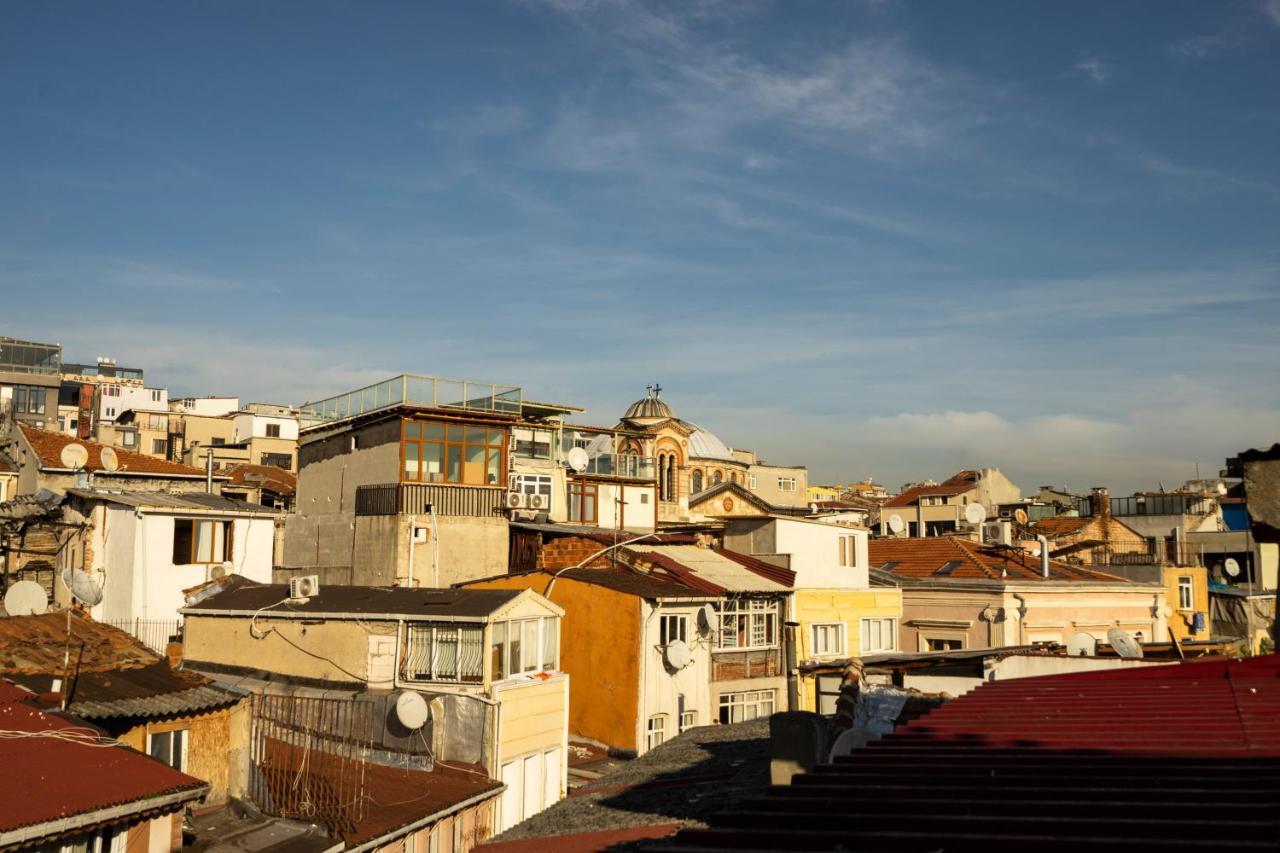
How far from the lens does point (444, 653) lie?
23.9 meters

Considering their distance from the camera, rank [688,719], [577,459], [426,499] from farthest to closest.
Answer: [577,459] → [426,499] → [688,719]

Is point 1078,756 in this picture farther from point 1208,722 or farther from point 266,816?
point 266,816

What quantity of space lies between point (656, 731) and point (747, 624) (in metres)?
A: 5.55

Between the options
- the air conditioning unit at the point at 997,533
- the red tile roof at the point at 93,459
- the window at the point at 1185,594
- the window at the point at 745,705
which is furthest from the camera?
the window at the point at 1185,594

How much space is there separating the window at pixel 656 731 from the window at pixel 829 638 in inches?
347

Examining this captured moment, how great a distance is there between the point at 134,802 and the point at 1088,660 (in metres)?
17.8

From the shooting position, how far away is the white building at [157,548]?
31031mm

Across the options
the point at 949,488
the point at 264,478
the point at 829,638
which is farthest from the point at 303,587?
the point at 949,488

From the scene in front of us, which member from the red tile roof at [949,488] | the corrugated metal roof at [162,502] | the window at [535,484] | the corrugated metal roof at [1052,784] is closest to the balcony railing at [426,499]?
the corrugated metal roof at [162,502]

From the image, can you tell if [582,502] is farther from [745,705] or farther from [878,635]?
[745,705]

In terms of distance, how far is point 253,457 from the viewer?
68000mm

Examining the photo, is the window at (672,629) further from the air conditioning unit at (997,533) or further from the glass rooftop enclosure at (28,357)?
the glass rooftop enclosure at (28,357)

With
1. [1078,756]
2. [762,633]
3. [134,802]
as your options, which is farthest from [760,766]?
[762,633]

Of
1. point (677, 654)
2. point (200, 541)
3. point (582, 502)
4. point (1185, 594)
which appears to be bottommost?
point (677, 654)
